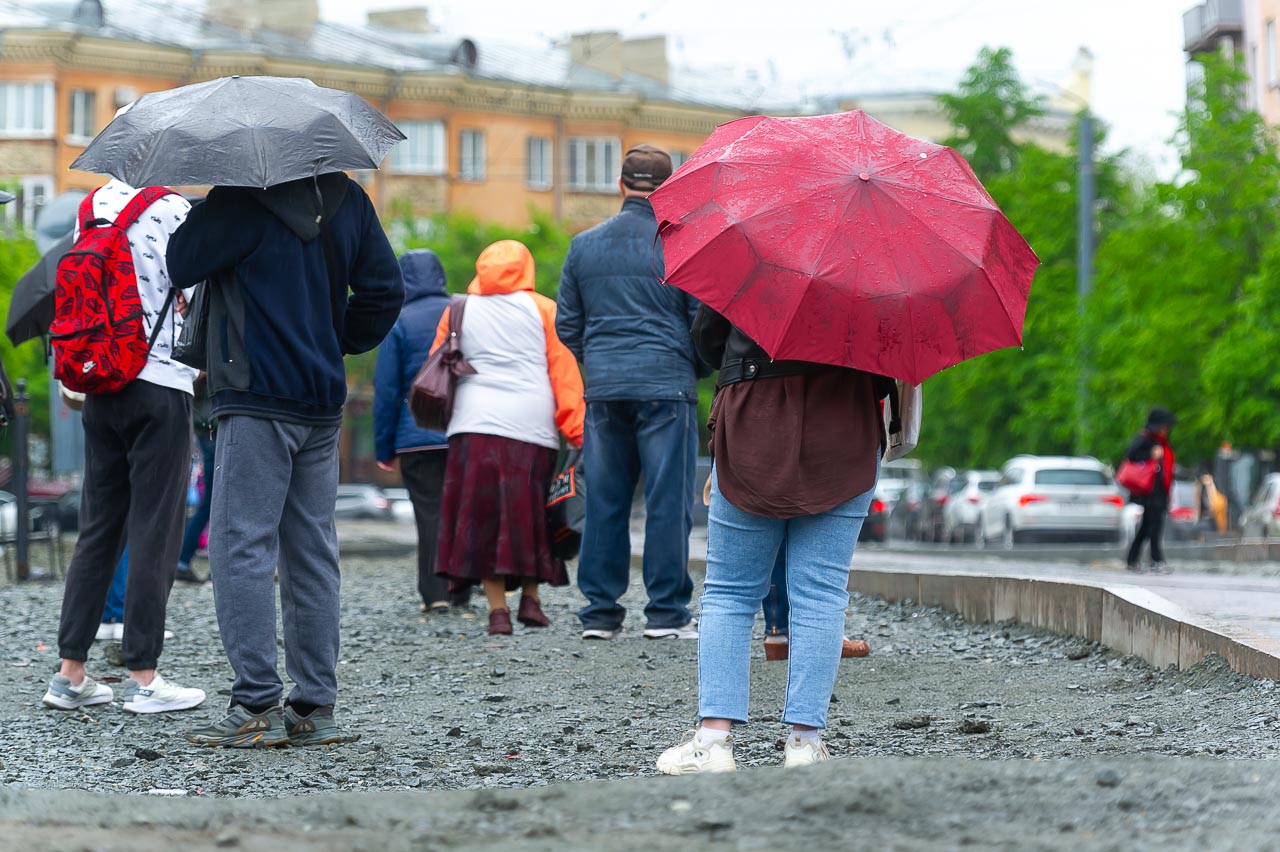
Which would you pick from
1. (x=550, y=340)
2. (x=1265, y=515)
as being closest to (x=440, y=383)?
(x=550, y=340)

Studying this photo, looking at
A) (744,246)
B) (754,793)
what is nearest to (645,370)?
(744,246)

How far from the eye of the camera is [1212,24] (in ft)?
191

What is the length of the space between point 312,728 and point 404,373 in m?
4.78

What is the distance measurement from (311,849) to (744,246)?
2104mm

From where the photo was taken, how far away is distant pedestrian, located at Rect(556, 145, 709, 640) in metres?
8.89

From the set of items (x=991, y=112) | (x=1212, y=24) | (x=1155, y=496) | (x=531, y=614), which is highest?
(x=1212, y=24)

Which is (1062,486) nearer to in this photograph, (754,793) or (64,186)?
(754,793)

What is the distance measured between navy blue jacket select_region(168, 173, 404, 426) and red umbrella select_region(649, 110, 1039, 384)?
4.24 feet

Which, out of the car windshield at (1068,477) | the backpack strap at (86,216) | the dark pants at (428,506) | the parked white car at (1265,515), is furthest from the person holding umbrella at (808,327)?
the car windshield at (1068,477)

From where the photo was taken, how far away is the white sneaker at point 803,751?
522 centimetres

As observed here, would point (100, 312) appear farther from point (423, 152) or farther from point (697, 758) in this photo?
point (423, 152)

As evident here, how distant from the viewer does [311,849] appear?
12.6 feet

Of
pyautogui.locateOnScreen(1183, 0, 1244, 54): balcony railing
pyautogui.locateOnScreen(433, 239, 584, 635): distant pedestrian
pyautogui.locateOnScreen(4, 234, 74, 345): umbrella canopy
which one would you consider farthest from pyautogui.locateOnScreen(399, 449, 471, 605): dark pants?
pyautogui.locateOnScreen(1183, 0, 1244, 54): balcony railing

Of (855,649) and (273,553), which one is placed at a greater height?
(273,553)
